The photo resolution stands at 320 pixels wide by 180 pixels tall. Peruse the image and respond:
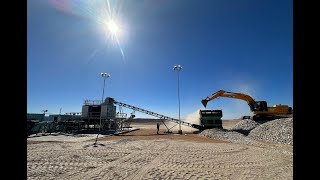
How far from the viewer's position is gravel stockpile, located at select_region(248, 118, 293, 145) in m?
24.7

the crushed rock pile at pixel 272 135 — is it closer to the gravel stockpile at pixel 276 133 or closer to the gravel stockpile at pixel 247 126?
the gravel stockpile at pixel 276 133

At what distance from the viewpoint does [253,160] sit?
14422 mm

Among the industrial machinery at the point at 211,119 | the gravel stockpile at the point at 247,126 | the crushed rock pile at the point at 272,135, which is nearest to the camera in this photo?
the crushed rock pile at the point at 272,135

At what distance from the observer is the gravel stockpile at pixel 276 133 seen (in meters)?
24.7

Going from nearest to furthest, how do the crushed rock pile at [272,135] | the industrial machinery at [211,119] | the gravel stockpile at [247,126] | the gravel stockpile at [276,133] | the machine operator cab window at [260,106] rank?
the gravel stockpile at [276,133] → the crushed rock pile at [272,135] → the gravel stockpile at [247,126] → the machine operator cab window at [260,106] → the industrial machinery at [211,119]

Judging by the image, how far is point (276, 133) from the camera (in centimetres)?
2744

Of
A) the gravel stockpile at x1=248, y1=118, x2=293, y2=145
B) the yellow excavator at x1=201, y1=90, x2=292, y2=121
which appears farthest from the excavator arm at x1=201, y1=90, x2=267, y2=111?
the gravel stockpile at x1=248, y1=118, x2=293, y2=145

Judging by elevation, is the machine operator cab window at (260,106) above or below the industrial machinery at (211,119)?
above

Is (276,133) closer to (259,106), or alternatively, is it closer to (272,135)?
(272,135)

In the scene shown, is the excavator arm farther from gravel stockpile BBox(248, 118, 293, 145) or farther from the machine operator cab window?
gravel stockpile BBox(248, 118, 293, 145)

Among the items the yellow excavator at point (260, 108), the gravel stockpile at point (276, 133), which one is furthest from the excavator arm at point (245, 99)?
the gravel stockpile at point (276, 133)

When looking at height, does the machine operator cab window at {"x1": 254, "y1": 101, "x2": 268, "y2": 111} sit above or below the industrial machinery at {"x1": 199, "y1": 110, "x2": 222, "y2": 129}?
above
